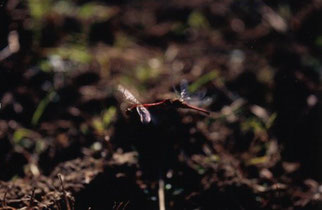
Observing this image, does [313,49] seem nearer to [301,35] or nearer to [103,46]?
[301,35]

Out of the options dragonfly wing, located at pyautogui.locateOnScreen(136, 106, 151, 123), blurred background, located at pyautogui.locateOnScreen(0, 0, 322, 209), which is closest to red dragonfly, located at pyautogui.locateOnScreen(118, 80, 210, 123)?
dragonfly wing, located at pyautogui.locateOnScreen(136, 106, 151, 123)

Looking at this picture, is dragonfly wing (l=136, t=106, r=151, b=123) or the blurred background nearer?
dragonfly wing (l=136, t=106, r=151, b=123)

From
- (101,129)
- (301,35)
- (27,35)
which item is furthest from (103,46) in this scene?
(301,35)

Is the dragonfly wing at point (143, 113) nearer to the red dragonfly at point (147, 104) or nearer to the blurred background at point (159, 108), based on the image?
the red dragonfly at point (147, 104)

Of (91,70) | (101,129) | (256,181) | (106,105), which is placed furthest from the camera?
(91,70)

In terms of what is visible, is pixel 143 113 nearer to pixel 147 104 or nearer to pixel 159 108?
pixel 147 104

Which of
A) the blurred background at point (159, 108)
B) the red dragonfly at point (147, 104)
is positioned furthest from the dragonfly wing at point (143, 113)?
the blurred background at point (159, 108)

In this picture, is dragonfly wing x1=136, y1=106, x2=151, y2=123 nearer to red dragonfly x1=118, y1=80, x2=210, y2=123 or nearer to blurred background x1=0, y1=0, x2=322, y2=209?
red dragonfly x1=118, y1=80, x2=210, y2=123

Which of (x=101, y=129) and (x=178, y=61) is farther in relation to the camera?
(x=178, y=61)
